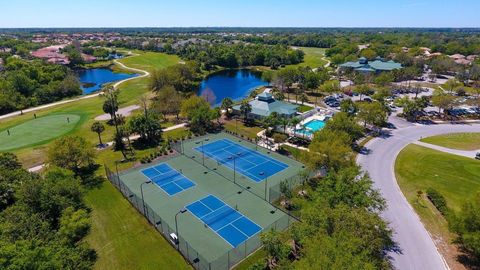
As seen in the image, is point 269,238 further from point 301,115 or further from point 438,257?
point 301,115

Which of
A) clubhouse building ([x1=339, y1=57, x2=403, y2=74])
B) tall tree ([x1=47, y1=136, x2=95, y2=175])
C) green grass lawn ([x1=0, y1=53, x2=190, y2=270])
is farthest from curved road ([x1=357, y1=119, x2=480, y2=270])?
clubhouse building ([x1=339, y1=57, x2=403, y2=74])

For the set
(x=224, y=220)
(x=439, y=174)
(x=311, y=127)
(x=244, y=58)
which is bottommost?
Result: (x=224, y=220)

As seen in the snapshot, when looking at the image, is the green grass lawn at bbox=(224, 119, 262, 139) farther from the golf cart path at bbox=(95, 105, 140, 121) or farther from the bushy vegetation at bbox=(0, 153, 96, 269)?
the bushy vegetation at bbox=(0, 153, 96, 269)

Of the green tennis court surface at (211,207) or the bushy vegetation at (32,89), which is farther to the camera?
the bushy vegetation at (32,89)

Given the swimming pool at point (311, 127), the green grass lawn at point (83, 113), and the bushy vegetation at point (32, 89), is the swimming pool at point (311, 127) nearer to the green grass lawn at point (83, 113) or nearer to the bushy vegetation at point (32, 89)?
the green grass lawn at point (83, 113)

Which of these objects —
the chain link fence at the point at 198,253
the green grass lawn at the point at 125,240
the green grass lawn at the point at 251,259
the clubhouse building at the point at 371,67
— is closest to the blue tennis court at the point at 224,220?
the chain link fence at the point at 198,253

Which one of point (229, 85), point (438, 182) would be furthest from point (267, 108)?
point (229, 85)

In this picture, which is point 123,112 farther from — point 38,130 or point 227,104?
point 227,104
